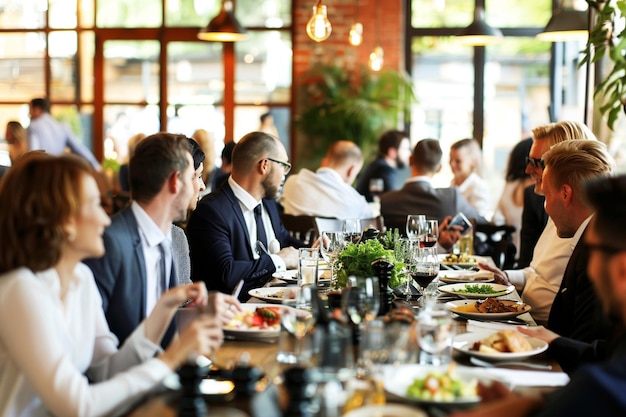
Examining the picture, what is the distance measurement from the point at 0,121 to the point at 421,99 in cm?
519

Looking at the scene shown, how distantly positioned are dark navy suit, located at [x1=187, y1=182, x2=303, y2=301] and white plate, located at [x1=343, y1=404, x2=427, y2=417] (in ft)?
7.58

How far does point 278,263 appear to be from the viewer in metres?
4.35

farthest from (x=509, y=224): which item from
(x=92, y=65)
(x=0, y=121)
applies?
(x=0, y=121)

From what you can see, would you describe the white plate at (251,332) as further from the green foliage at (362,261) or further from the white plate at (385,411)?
the white plate at (385,411)

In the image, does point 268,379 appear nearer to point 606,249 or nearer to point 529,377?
point 529,377

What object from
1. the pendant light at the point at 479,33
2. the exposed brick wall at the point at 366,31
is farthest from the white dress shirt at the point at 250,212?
the exposed brick wall at the point at 366,31

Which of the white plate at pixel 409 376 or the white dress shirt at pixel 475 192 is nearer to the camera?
the white plate at pixel 409 376

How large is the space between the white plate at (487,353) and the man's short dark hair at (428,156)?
3.80 meters

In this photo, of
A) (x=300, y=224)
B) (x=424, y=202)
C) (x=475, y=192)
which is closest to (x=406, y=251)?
(x=300, y=224)

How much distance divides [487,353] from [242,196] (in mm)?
2223

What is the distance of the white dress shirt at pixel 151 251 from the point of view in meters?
2.75

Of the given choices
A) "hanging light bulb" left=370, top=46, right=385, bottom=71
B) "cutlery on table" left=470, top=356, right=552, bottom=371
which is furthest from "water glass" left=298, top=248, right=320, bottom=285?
"hanging light bulb" left=370, top=46, right=385, bottom=71

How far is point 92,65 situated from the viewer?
410 inches

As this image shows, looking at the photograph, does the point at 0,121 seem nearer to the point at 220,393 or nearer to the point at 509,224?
the point at 509,224
